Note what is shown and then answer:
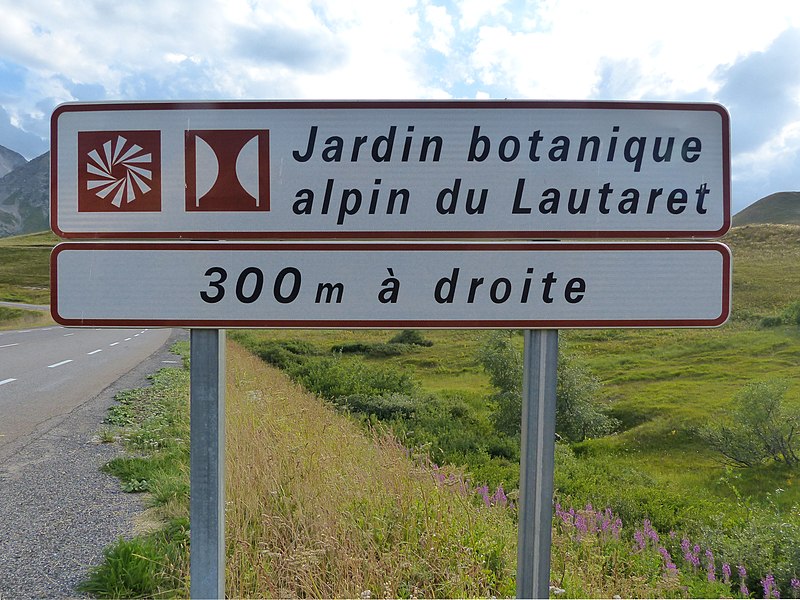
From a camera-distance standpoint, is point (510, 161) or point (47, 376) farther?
point (47, 376)

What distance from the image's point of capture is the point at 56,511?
155 inches

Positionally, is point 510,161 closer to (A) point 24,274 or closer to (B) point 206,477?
(B) point 206,477

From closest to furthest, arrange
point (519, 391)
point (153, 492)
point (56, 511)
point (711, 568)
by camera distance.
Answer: point (711, 568)
point (56, 511)
point (153, 492)
point (519, 391)

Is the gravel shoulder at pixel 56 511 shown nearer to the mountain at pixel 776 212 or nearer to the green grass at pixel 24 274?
the green grass at pixel 24 274

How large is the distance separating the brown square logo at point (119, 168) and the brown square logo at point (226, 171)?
0.14 meters

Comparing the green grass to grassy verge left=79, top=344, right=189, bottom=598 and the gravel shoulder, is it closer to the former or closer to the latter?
grassy verge left=79, top=344, right=189, bottom=598

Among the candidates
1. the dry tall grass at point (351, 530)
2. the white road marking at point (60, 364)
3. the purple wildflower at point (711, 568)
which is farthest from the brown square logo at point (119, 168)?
the white road marking at point (60, 364)

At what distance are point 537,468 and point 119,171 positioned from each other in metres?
2.01

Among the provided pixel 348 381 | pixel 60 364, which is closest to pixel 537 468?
pixel 348 381

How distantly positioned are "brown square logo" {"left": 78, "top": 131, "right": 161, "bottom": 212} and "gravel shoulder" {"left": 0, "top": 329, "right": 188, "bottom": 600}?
2.47 meters

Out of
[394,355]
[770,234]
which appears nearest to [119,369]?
[394,355]

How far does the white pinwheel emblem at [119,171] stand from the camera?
72.3 inches

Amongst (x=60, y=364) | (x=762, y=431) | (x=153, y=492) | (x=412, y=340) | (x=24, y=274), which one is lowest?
(x=762, y=431)

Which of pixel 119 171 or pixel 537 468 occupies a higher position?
pixel 119 171
